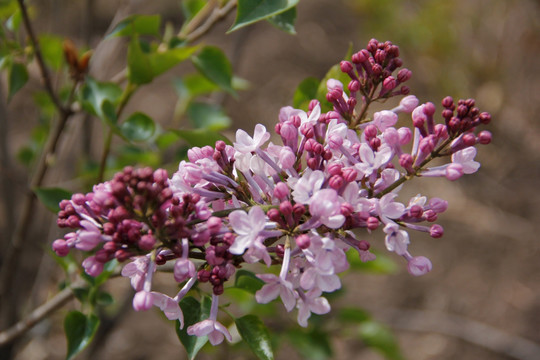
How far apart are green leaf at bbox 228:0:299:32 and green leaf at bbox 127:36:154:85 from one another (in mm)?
390

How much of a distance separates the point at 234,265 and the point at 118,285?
312cm

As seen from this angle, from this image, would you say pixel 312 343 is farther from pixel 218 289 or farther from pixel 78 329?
pixel 218 289

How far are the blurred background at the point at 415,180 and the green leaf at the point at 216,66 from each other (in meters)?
0.88

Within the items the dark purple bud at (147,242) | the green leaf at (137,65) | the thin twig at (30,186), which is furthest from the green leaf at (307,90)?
the thin twig at (30,186)

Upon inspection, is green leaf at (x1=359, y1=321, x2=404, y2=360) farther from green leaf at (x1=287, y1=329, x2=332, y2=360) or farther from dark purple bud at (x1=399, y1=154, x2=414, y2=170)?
dark purple bud at (x1=399, y1=154, x2=414, y2=170)

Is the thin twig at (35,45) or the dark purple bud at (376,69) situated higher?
the dark purple bud at (376,69)

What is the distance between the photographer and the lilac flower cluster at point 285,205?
100cm

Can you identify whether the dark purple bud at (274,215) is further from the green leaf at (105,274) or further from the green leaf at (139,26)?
the green leaf at (139,26)

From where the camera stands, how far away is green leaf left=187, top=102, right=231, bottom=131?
212cm

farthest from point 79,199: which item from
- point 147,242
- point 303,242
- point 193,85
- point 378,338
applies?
point 378,338

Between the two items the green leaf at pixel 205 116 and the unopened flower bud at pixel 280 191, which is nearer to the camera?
the unopened flower bud at pixel 280 191

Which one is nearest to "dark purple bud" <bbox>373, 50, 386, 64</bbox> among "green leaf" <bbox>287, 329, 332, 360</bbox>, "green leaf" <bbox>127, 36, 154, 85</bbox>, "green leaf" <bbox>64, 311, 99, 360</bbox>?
"green leaf" <bbox>127, 36, 154, 85</bbox>

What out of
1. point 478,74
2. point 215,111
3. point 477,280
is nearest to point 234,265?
point 215,111

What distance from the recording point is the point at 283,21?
140 cm
